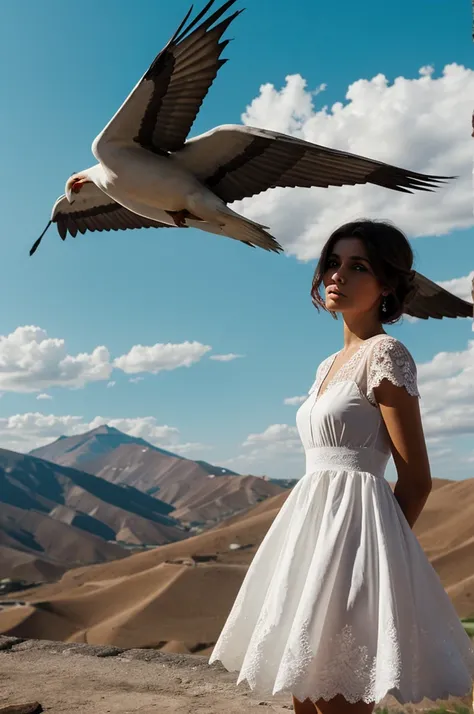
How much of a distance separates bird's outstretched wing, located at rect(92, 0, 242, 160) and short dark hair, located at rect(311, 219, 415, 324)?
0.89 meters

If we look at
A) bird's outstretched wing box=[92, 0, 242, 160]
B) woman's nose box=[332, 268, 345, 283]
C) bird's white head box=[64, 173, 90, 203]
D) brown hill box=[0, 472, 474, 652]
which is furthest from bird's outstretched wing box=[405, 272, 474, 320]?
brown hill box=[0, 472, 474, 652]

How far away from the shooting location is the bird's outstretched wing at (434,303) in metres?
2.14

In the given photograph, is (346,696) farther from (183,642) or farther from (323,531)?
(183,642)

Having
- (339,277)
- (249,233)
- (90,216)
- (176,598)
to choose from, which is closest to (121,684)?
(90,216)

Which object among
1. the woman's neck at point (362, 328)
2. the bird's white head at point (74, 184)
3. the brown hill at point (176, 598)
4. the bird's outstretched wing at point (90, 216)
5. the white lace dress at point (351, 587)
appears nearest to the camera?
the white lace dress at point (351, 587)

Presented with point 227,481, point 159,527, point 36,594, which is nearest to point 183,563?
point 36,594

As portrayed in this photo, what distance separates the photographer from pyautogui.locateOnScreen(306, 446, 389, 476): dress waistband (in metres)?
1.87

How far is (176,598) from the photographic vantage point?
18.4 m

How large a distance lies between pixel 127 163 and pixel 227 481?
64.5 meters

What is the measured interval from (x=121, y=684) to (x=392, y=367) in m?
3.12

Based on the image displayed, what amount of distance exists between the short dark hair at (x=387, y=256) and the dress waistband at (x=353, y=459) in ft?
1.18

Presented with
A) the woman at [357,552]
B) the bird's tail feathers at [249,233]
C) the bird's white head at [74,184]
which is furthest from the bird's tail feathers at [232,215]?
the bird's white head at [74,184]

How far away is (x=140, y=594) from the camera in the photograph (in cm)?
1977

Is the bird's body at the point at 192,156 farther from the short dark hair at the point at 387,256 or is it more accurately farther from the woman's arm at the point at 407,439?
the woman's arm at the point at 407,439
